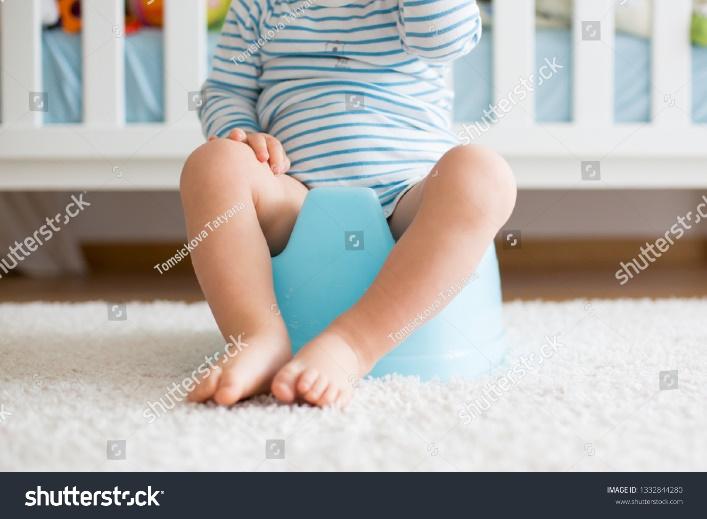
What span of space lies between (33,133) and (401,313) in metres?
0.97

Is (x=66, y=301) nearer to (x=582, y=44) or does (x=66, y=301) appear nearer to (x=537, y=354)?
(x=537, y=354)

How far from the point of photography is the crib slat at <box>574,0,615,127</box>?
4.44 ft

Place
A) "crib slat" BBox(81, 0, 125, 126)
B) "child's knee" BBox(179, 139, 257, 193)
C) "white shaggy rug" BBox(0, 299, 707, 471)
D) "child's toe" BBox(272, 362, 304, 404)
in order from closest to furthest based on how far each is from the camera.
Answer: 1. "white shaggy rug" BBox(0, 299, 707, 471)
2. "child's toe" BBox(272, 362, 304, 404)
3. "child's knee" BBox(179, 139, 257, 193)
4. "crib slat" BBox(81, 0, 125, 126)

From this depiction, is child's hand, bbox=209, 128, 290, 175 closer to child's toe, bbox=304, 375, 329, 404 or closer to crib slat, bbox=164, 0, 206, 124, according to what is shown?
child's toe, bbox=304, 375, 329, 404

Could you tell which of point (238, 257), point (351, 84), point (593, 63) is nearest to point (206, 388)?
point (238, 257)

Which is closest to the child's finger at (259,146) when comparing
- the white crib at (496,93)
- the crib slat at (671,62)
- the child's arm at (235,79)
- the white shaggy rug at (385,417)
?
the child's arm at (235,79)

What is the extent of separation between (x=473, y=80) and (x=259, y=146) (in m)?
0.72

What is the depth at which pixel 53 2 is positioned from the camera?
4.59 feet

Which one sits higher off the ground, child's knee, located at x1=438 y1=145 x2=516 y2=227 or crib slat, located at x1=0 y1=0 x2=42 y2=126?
crib slat, located at x1=0 y1=0 x2=42 y2=126

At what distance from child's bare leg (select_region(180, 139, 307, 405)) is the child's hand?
0.02 m

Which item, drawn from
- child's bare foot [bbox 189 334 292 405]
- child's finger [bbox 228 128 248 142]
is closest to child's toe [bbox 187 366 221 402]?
child's bare foot [bbox 189 334 292 405]

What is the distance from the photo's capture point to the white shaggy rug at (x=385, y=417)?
478 mm

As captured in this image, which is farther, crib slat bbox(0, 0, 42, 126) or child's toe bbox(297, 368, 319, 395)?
crib slat bbox(0, 0, 42, 126)

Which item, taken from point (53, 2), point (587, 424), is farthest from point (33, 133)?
point (587, 424)
